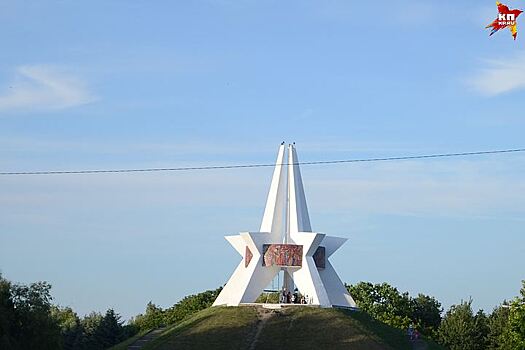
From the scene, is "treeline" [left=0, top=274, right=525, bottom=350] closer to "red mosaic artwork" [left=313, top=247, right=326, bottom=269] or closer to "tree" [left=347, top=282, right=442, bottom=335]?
"tree" [left=347, top=282, right=442, bottom=335]

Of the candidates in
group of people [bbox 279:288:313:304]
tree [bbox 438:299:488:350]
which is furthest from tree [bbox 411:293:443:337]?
group of people [bbox 279:288:313:304]

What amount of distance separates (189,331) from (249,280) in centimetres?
584

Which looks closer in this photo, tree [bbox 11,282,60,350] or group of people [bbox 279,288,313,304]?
tree [bbox 11,282,60,350]

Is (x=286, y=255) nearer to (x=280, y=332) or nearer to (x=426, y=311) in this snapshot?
(x=280, y=332)

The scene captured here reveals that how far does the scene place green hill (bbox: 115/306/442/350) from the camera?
51.6m

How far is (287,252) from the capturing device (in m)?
58.8

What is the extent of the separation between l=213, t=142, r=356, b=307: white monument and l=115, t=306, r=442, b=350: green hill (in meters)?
2.06

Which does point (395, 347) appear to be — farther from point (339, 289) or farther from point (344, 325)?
point (339, 289)

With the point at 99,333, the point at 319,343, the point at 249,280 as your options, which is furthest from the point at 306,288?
the point at 99,333

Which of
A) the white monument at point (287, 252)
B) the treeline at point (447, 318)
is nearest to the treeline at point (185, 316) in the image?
the treeline at point (447, 318)

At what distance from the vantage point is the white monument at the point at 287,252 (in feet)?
192

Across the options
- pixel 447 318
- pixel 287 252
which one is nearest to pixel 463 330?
pixel 447 318

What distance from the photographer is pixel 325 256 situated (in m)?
61.1

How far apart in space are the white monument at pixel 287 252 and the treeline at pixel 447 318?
35.7 ft
